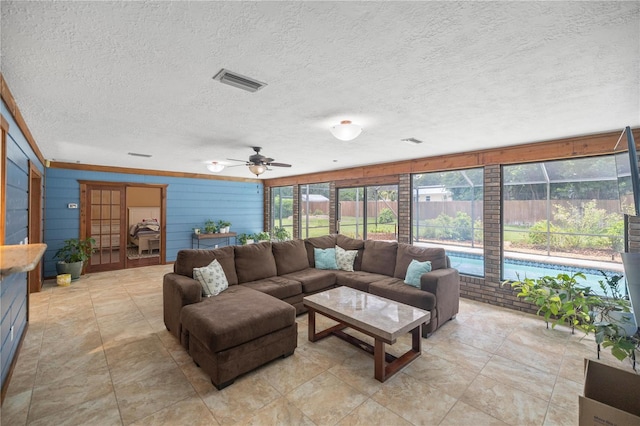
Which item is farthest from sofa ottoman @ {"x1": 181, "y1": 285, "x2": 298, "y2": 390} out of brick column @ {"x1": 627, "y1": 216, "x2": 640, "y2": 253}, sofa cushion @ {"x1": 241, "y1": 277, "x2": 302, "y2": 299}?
brick column @ {"x1": 627, "y1": 216, "x2": 640, "y2": 253}

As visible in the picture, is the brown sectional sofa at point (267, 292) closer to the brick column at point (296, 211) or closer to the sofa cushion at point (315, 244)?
the sofa cushion at point (315, 244)

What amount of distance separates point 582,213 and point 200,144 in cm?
609

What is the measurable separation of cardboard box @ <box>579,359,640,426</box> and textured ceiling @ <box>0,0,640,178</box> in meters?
1.89

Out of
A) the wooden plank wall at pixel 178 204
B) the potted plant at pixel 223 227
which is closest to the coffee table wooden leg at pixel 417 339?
the potted plant at pixel 223 227

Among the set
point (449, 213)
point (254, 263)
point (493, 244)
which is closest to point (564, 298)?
point (493, 244)

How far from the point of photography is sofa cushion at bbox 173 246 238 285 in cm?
335

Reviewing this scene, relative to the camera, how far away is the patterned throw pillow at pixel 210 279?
3186mm

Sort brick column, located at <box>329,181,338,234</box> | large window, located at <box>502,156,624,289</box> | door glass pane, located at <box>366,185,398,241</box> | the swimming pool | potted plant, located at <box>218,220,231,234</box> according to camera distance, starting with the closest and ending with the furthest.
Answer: large window, located at <box>502,156,624,289</box>
the swimming pool
door glass pane, located at <box>366,185,398,241</box>
brick column, located at <box>329,181,338,234</box>
potted plant, located at <box>218,220,231,234</box>

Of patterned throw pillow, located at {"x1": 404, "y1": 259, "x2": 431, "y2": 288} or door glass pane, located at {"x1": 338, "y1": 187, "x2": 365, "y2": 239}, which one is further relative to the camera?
door glass pane, located at {"x1": 338, "y1": 187, "x2": 365, "y2": 239}

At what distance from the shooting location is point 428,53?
5.55 feet

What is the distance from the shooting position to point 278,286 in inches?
143

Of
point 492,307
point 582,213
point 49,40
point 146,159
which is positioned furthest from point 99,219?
point 582,213

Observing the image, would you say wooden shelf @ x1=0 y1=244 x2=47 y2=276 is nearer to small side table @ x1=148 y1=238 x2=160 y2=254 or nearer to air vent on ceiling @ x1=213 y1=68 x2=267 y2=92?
air vent on ceiling @ x1=213 y1=68 x2=267 y2=92

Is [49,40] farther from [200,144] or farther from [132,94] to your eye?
[200,144]
